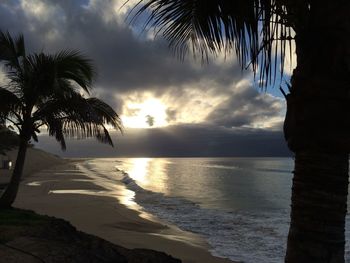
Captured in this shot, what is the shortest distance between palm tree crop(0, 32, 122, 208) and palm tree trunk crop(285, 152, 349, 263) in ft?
27.3

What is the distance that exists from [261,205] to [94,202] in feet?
36.1

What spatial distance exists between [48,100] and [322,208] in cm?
946

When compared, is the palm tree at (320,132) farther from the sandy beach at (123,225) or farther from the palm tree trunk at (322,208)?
the sandy beach at (123,225)

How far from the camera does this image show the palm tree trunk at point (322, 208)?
9.96ft

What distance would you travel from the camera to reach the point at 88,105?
11.0 metres

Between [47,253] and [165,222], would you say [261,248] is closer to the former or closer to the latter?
[165,222]

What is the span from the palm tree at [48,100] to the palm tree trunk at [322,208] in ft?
27.3

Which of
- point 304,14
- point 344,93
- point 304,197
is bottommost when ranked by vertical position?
point 304,197

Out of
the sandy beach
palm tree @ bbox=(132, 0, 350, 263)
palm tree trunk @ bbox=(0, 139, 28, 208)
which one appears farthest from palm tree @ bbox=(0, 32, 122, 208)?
palm tree @ bbox=(132, 0, 350, 263)

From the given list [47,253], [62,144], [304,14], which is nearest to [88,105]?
[62,144]

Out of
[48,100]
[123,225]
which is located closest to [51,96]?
[48,100]

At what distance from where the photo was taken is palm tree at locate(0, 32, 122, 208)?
1083 centimetres

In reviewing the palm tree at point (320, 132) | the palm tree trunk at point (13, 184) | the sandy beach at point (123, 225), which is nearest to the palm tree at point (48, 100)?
the palm tree trunk at point (13, 184)

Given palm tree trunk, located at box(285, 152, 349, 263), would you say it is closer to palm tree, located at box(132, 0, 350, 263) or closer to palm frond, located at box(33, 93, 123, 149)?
palm tree, located at box(132, 0, 350, 263)
